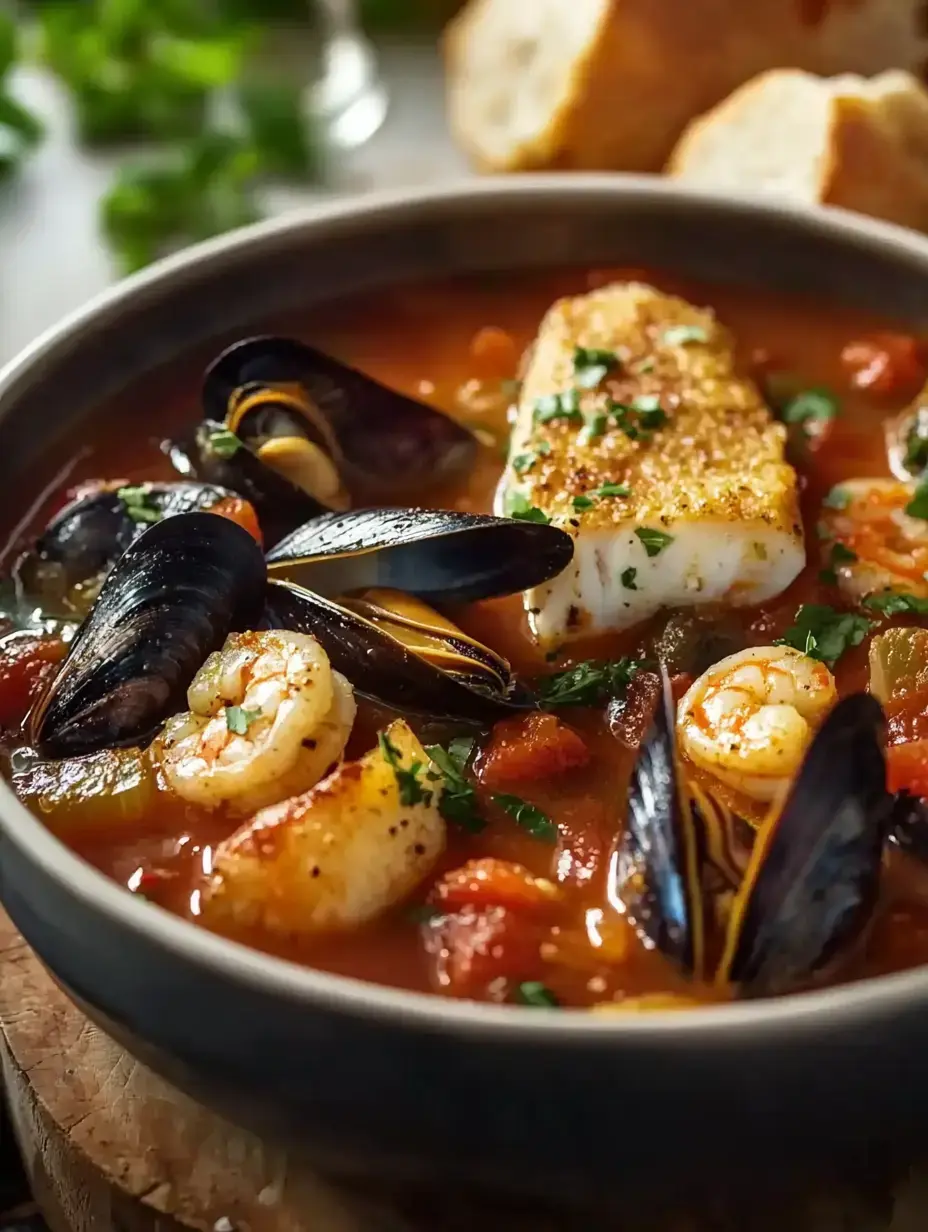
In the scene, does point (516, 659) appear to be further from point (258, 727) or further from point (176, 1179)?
point (176, 1179)

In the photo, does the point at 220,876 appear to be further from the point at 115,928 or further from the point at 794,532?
the point at 794,532

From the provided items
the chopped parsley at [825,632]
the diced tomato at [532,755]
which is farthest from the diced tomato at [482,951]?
the chopped parsley at [825,632]

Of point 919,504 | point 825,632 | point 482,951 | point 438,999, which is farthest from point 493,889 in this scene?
point 919,504

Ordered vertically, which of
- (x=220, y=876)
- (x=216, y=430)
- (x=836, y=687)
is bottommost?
(x=836, y=687)

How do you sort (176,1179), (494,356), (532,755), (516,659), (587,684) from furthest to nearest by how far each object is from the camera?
(494,356), (516,659), (587,684), (532,755), (176,1179)

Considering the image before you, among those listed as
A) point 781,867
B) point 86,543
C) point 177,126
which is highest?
point 177,126

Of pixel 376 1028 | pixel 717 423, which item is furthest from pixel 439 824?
pixel 717 423
